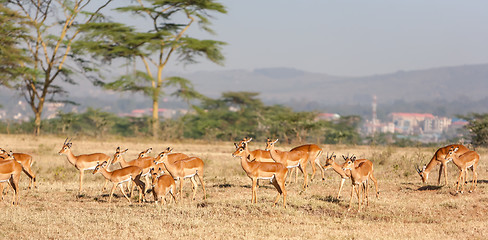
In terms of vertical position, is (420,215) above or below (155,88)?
below

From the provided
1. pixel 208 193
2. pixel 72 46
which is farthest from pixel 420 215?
pixel 72 46

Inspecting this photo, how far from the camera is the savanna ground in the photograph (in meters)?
10.1

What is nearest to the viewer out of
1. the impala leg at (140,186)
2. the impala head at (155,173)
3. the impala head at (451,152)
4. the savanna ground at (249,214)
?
the savanna ground at (249,214)

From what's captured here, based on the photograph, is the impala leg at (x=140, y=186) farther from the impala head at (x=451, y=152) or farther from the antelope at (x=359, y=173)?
the impala head at (x=451, y=152)

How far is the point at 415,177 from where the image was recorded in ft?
57.6

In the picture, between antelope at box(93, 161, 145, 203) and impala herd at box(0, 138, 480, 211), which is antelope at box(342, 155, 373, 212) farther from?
antelope at box(93, 161, 145, 203)

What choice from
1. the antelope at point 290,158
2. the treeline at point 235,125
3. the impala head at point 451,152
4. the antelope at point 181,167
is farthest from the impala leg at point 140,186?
the treeline at point 235,125

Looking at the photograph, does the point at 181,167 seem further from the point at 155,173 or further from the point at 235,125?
the point at 235,125

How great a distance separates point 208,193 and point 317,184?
126 inches

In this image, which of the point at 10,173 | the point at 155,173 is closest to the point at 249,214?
the point at 155,173

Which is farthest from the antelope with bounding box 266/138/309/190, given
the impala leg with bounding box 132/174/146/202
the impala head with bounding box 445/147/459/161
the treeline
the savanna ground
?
the treeline

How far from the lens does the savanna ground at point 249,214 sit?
10.1 metres

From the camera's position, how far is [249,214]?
11.7 metres

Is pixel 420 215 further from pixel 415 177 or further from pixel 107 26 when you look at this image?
pixel 107 26
